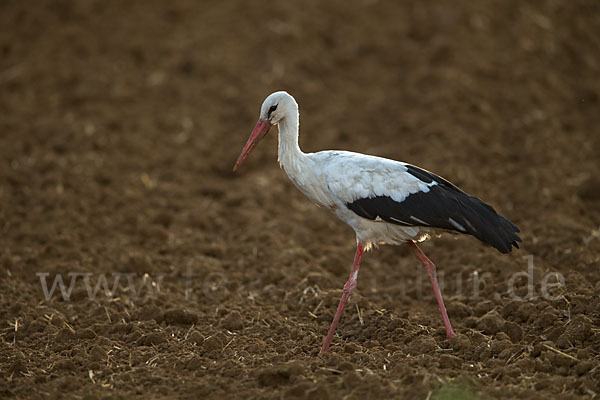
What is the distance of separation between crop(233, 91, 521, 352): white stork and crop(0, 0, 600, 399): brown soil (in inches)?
31.7

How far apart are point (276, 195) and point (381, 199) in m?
4.11

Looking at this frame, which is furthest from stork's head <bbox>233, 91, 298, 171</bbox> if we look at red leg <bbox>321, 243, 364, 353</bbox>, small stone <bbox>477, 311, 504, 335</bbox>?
small stone <bbox>477, 311, 504, 335</bbox>

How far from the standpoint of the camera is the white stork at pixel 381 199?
5984 mm

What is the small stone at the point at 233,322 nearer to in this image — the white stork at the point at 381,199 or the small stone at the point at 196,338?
the small stone at the point at 196,338

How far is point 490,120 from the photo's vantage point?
37.5ft

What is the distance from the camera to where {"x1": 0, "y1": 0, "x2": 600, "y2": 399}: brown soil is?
18.6 ft

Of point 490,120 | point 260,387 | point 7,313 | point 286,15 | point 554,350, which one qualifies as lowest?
point 7,313

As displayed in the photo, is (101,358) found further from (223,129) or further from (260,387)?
(223,129)

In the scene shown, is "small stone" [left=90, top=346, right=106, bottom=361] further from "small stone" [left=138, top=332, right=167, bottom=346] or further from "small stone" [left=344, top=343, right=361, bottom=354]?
"small stone" [left=344, top=343, right=361, bottom=354]

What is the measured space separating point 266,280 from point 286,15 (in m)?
8.19

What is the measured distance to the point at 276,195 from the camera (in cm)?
1006

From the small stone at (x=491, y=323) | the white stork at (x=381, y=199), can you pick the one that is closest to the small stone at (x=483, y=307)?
the small stone at (x=491, y=323)

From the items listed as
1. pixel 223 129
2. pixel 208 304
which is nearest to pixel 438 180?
pixel 208 304

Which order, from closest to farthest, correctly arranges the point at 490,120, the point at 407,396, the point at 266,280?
1. the point at 407,396
2. the point at 266,280
3. the point at 490,120
